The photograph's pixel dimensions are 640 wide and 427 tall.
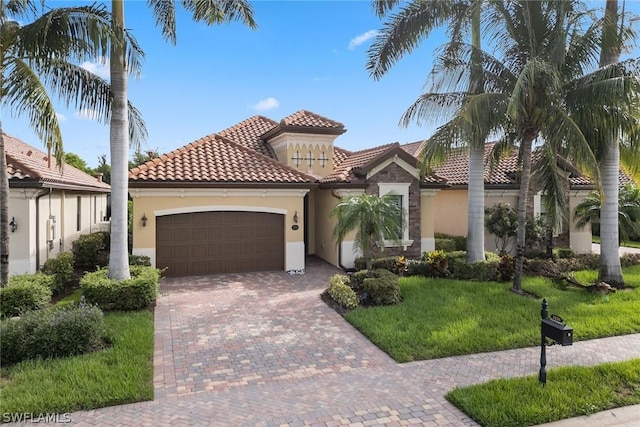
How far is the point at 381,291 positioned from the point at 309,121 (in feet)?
32.7

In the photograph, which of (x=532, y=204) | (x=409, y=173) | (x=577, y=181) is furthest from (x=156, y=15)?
(x=577, y=181)

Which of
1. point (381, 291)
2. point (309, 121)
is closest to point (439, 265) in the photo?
point (381, 291)

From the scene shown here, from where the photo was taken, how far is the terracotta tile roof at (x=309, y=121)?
705 inches

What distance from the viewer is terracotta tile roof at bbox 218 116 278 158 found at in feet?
65.1

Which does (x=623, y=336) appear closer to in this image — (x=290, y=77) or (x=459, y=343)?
(x=459, y=343)

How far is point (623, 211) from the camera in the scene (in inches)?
677

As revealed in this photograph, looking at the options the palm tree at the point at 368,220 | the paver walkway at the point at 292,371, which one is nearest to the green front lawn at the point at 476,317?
the paver walkway at the point at 292,371

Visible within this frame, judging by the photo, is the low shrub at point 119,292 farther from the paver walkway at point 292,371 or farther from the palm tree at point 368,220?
the palm tree at point 368,220

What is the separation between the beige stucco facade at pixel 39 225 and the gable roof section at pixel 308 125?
9193mm

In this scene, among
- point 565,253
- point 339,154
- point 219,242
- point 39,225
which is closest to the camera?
point 39,225

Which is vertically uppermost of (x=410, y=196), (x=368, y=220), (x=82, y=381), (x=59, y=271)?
(x=410, y=196)

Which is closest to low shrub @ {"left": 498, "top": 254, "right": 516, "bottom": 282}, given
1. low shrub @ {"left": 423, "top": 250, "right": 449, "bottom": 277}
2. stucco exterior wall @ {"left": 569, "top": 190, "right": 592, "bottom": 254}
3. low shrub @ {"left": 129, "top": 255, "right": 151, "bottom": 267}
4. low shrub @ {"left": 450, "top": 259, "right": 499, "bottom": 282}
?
low shrub @ {"left": 450, "top": 259, "right": 499, "bottom": 282}

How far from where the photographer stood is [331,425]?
5316 millimetres

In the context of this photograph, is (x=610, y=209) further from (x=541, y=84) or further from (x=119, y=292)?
(x=119, y=292)
